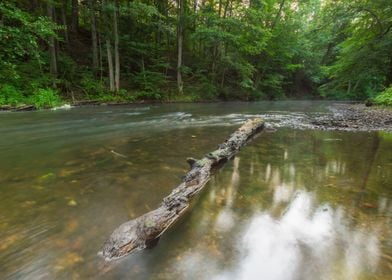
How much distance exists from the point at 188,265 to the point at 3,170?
3.45m

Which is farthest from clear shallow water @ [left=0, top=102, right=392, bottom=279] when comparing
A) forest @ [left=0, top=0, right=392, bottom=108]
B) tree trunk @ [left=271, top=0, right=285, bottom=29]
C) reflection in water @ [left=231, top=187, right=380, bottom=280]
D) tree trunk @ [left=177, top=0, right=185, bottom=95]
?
tree trunk @ [left=271, top=0, right=285, bottom=29]

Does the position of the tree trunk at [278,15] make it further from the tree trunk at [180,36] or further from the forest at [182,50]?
the tree trunk at [180,36]

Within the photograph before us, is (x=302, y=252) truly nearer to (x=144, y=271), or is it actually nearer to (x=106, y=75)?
(x=144, y=271)

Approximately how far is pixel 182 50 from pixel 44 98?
11738mm

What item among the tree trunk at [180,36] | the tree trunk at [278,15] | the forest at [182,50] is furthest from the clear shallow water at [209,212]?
the tree trunk at [278,15]

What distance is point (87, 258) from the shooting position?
196 centimetres

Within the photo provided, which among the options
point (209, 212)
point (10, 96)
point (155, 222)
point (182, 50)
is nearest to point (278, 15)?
point (182, 50)

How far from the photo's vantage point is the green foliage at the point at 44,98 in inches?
469

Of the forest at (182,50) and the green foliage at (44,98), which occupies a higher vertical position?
the forest at (182,50)

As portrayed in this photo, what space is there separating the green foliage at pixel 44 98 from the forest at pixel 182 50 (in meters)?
0.05

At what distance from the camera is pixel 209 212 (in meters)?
2.71

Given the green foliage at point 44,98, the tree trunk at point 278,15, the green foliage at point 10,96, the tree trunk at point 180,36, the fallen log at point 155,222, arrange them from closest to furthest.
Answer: the fallen log at point 155,222
the green foliage at point 10,96
the green foliage at point 44,98
the tree trunk at point 180,36
the tree trunk at point 278,15

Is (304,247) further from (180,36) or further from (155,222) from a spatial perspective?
(180,36)

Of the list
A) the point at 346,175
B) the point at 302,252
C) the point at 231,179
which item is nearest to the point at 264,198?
the point at 231,179
